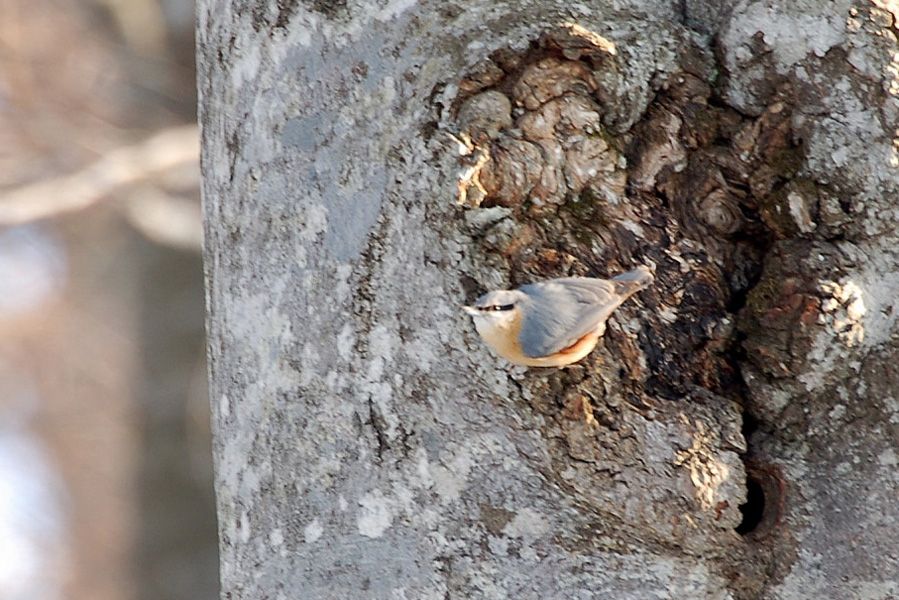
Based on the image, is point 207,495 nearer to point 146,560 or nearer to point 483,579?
point 146,560

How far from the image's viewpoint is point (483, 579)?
106 centimetres

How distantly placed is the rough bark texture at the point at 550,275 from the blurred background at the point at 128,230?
3.00 metres

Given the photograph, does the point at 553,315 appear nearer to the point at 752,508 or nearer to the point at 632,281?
the point at 632,281

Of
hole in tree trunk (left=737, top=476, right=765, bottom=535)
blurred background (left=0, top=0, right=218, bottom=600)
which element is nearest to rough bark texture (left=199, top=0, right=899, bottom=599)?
hole in tree trunk (left=737, top=476, right=765, bottom=535)

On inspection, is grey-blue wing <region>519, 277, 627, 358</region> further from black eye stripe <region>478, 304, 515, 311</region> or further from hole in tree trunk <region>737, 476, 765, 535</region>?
hole in tree trunk <region>737, 476, 765, 535</region>

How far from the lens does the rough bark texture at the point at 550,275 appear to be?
42.6 inches

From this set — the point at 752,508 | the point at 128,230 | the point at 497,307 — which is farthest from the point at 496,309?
the point at 128,230

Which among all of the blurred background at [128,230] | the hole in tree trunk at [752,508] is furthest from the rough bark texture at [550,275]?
the blurred background at [128,230]

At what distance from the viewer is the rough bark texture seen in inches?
42.6

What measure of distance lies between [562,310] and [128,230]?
162 inches

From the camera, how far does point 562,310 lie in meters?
1.25

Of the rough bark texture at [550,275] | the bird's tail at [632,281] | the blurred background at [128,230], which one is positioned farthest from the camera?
the blurred background at [128,230]

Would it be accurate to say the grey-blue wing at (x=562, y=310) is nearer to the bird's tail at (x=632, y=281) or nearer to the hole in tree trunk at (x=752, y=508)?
the bird's tail at (x=632, y=281)

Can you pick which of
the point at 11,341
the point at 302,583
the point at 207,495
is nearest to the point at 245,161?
the point at 302,583
